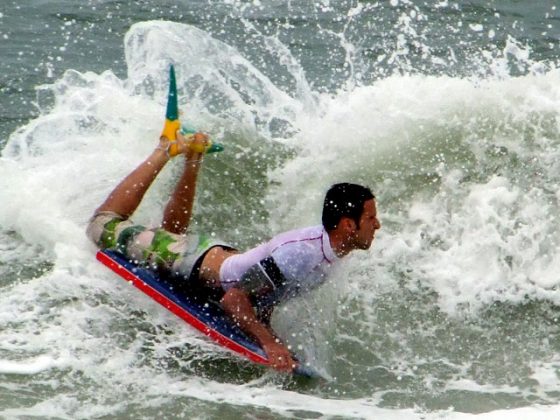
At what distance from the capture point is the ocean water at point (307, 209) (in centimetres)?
598

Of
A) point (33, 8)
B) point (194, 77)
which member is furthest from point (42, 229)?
point (33, 8)

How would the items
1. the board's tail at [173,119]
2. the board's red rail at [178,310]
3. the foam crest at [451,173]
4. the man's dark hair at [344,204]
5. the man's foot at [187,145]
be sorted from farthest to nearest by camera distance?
the foam crest at [451,173] → the man's foot at [187,145] → the board's tail at [173,119] → the board's red rail at [178,310] → the man's dark hair at [344,204]

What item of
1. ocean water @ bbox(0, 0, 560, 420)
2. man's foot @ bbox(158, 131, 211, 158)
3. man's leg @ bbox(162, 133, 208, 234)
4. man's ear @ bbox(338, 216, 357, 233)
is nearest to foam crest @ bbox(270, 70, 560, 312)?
ocean water @ bbox(0, 0, 560, 420)

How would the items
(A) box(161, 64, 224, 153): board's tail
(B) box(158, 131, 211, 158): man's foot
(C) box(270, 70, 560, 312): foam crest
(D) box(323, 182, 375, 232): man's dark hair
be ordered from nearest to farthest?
(D) box(323, 182, 375, 232): man's dark hair < (A) box(161, 64, 224, 153): board's tail < (B) box(158, 131, 211, 158): man's foot < (C) box(270, 70, 560, 312): foam crest

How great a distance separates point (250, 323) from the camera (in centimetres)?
603

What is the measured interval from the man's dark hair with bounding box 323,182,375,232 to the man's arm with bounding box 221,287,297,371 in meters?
0.64

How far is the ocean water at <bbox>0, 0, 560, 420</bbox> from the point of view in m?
5.98

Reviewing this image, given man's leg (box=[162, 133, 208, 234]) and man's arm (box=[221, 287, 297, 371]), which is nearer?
man's arm (box=[221, 287, 297, 371])

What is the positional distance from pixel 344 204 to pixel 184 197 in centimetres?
147

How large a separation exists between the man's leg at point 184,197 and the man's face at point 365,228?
A: 147 centimetres

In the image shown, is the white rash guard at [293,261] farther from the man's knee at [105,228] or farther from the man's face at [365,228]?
the man's knee at [105,228]

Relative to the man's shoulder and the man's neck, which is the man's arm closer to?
the man's shoulder

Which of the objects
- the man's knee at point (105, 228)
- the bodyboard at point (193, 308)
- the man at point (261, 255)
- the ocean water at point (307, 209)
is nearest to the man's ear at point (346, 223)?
the man at point (261, 255)

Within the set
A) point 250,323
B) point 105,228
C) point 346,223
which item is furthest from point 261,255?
point 105,228
